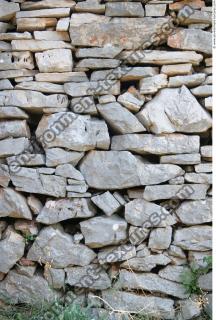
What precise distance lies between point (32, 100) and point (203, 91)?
4.70 feet

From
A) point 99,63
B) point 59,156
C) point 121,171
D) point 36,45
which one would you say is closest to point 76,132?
point 59,156

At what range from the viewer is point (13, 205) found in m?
3.73

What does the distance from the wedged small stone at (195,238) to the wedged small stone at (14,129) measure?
1.56 m

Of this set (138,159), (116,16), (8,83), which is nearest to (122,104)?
(138,159)

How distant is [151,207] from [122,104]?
891mm

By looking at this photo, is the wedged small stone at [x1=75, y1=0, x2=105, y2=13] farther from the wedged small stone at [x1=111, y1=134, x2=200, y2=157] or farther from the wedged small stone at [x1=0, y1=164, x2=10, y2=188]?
the wedged small stone at [x1=0, y1=164, x2=10, y2=188]

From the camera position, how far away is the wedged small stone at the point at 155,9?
3.70 m

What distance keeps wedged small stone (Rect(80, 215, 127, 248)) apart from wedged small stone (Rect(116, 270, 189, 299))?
0.30 m

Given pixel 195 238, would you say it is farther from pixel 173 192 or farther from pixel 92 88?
pixel 92 88

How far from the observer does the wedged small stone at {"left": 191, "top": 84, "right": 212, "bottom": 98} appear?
363 centimetres

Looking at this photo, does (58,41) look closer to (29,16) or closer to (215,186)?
(29,16)

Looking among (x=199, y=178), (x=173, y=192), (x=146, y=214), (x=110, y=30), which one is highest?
(x=110, y=30)

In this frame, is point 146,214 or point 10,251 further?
point 10,251

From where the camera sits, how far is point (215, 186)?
7.83 feet
